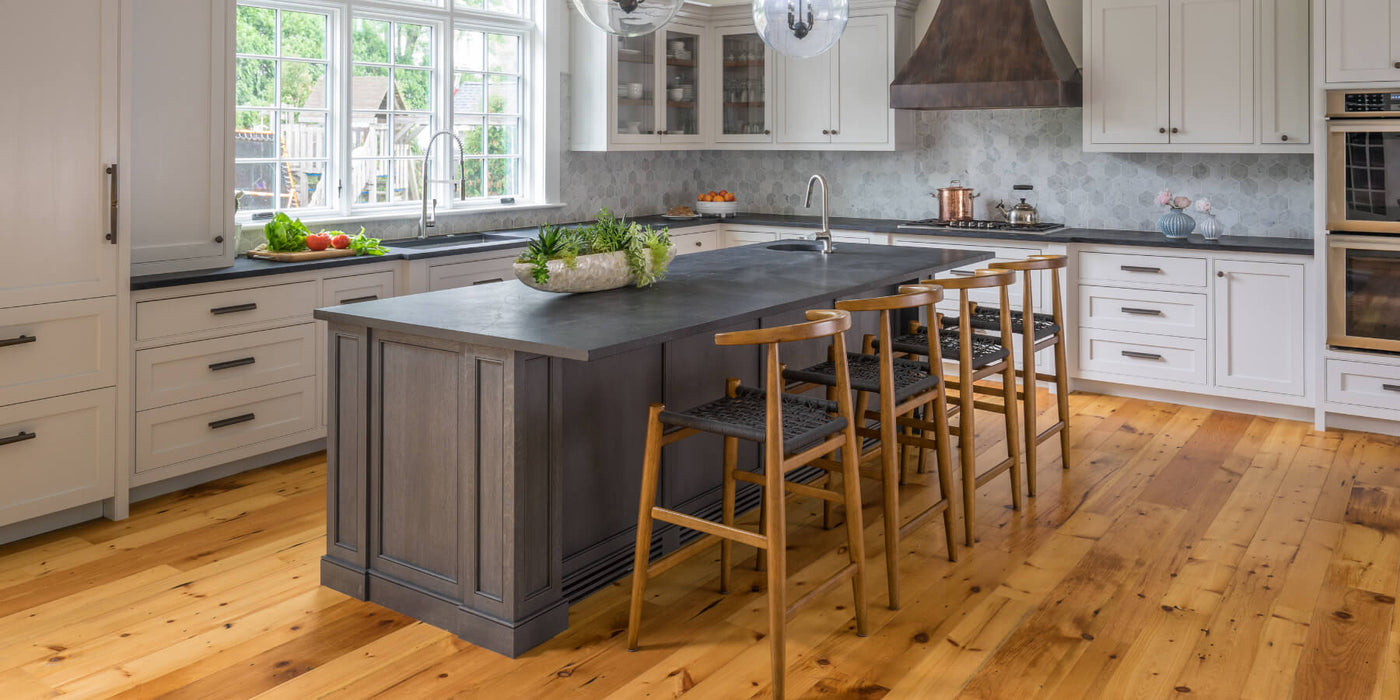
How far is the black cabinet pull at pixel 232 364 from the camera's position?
4469 mm

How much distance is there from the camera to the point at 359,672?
9.55ft

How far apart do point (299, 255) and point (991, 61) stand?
12.3ft

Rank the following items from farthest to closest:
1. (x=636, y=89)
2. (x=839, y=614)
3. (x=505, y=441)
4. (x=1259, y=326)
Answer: (x=636, y=89) → (x=1259, y=326) → (x=839, y=614) → (x=505, y=441)

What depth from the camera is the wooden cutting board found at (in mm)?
4828

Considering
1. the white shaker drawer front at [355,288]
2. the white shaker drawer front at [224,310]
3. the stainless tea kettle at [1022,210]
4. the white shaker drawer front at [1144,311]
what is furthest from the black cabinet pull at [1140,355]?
the white shaker drawer front at [224,310]

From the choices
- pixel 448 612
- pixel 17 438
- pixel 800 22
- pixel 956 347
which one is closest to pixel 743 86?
pixel 956 347

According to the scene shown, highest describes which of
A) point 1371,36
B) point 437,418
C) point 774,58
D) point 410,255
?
point 774,58

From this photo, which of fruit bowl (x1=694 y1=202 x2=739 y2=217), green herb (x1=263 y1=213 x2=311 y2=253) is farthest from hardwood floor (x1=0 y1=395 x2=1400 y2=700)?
fruit bowl (x1=694 y1=202 x2=739 y2=217)

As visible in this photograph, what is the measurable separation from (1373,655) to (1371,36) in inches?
124

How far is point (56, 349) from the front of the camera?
3.84m

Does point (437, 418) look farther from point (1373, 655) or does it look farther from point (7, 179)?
point (1373, 655)

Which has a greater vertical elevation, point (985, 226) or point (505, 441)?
point (985, 226)

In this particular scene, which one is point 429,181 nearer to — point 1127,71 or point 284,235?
point 284,235

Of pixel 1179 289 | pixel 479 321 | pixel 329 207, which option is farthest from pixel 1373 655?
pixel 329 207
